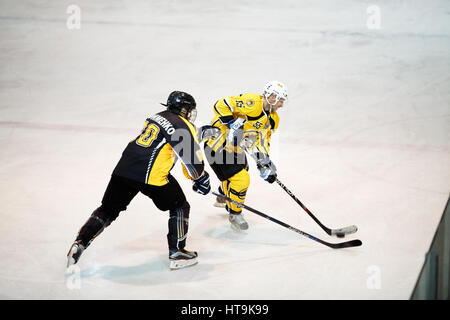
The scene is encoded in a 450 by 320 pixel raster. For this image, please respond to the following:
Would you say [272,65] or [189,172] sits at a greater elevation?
[272,65]

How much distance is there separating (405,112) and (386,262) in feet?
11.3

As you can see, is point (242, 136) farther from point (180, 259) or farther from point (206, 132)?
point (180, 259)

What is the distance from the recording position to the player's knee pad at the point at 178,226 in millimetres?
3906

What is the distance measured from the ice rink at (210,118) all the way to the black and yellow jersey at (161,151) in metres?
0.73

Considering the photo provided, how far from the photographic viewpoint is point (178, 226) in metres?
3.92

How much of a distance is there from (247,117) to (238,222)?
2.81 ft

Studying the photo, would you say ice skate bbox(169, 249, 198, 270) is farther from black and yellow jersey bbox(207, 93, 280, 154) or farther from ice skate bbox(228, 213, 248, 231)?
black and yellow jersey bbox(207, 93, 280, 154)

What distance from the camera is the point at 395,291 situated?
3.74m

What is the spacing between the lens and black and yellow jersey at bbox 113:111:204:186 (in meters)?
3.71

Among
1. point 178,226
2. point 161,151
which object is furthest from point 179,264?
point 161,151

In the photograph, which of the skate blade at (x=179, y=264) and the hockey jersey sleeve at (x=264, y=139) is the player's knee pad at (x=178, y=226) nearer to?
the skate blade at (x=179, y=264)

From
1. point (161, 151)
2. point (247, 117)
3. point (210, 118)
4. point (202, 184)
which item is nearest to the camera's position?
point (161, 151)

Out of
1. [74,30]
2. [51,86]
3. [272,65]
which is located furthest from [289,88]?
[74,30]
